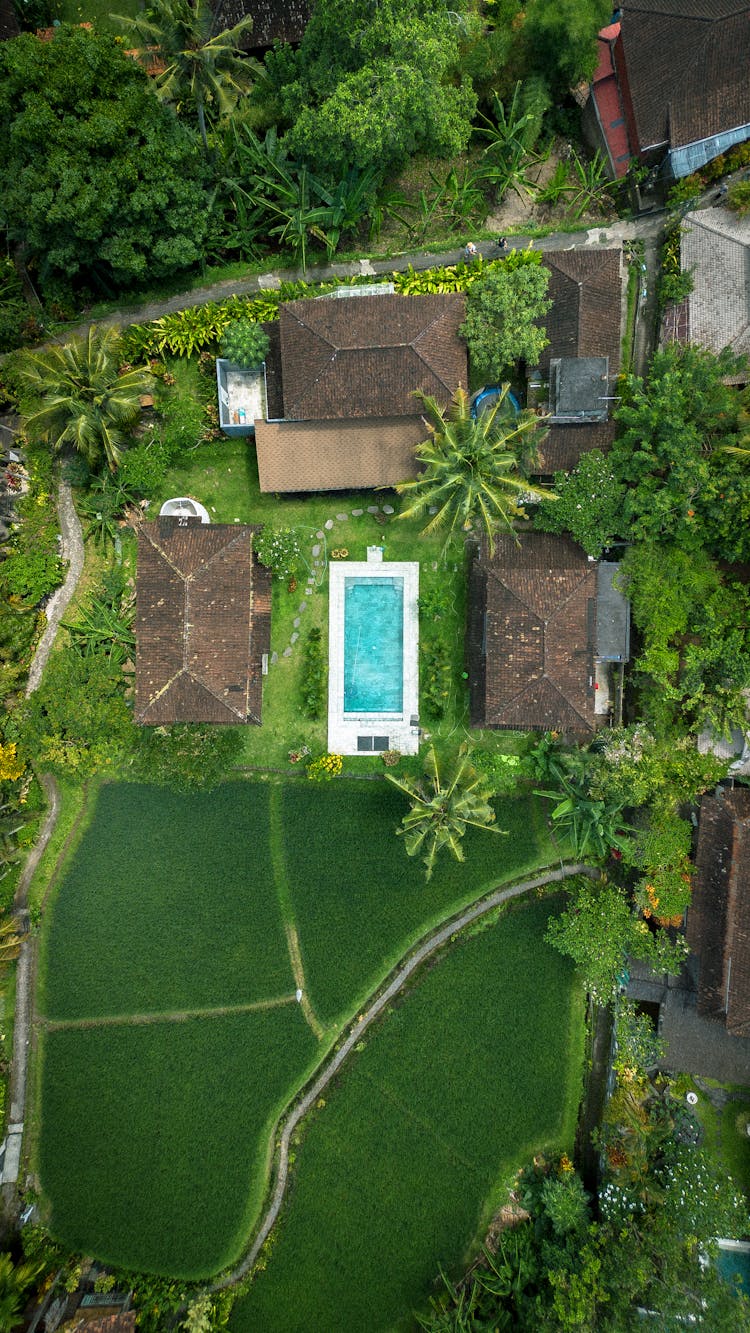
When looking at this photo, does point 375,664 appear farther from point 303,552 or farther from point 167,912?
point 167,912

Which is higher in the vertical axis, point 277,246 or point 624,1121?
point 277,246

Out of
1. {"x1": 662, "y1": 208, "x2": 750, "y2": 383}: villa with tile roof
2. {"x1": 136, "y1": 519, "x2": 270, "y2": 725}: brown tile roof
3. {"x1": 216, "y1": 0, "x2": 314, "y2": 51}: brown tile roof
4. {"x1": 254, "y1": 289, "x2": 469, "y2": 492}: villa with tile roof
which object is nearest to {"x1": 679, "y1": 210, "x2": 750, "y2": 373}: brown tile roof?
{"x1": 662, "y1": 208, "x2": 750, "y2": 383}: villa with tile roof

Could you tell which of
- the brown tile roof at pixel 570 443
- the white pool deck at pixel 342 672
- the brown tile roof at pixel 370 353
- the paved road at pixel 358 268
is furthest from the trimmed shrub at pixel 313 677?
the paved road at pixel 358 268

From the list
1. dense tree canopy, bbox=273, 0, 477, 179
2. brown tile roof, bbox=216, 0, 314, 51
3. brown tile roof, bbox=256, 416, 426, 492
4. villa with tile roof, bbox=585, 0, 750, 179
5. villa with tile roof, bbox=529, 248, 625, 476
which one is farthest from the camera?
brown tile roof, bbox=216, 0, 314, 51

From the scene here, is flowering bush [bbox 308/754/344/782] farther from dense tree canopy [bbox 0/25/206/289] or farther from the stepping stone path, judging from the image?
dense tree canopy [bbox 0/25/206/289]

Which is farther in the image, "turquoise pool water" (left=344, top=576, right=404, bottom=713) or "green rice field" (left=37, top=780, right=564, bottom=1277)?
"turquoise pool water" (left=344, top=576, right=404, bottom=713)

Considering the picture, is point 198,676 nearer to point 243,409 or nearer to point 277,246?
point 243,409

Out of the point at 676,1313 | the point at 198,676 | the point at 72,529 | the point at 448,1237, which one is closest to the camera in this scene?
the point at 676,1313

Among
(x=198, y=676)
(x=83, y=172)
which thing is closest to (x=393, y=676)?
(x=198, y=676)
